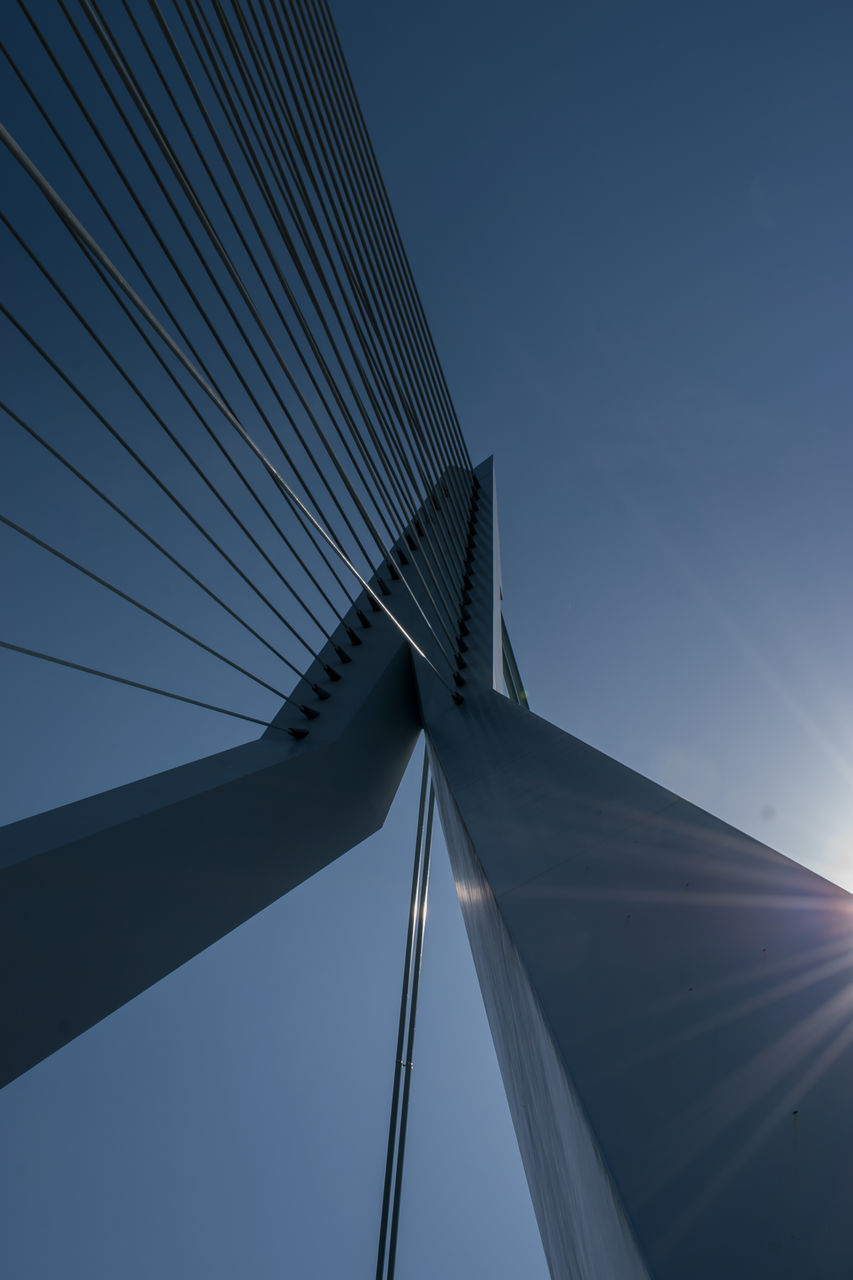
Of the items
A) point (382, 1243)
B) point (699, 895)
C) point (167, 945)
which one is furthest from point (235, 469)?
point (382, 1243)

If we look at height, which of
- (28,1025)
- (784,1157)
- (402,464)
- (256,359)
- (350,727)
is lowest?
(28,1025)

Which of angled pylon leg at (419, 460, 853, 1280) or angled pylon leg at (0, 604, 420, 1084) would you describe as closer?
angled pylon leg at (419, 460, 853, 1280)

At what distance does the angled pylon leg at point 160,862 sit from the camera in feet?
4.01

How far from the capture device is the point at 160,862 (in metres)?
1.48

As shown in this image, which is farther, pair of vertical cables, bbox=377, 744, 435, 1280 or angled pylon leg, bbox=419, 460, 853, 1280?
pair of vertical cables, bbox=377, 744, 435, 1280

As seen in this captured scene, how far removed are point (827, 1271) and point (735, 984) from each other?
0.33 metres

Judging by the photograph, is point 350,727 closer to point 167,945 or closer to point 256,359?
point 167,945

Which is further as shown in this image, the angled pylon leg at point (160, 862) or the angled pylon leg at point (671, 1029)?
the angled pylon leg at point (160, 862)

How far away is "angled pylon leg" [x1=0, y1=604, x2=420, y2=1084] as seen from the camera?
4.01ft

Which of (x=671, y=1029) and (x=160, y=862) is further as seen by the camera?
(x=160, y=862)

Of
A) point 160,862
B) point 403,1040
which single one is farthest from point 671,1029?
point 403,1040

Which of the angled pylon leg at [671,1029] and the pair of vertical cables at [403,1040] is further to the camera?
the pair of vertical cables at [403,1040]

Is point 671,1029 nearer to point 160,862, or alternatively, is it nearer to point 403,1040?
point 160,862

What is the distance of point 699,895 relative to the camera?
100 centimetres
